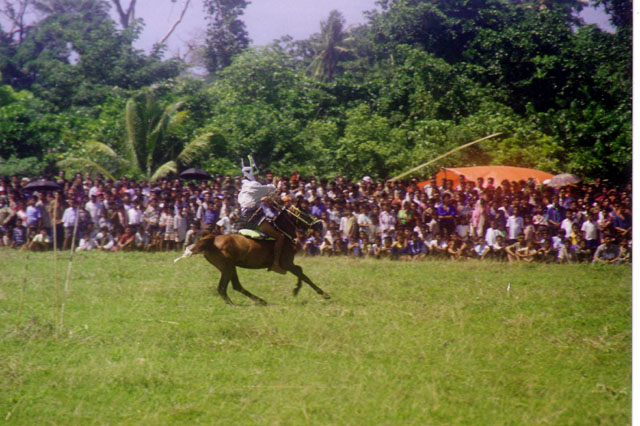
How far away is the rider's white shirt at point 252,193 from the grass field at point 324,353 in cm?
146

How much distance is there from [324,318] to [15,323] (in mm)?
3798

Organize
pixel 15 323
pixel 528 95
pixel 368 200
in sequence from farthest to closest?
1. pixel 528 95
2. pixel 368 200
3. pixel 15 323

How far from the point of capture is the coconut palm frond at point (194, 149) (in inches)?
793

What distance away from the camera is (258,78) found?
884 inches

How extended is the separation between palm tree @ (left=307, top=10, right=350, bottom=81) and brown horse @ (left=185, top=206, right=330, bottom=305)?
18446 millimetres

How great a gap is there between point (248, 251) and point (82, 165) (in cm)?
1159

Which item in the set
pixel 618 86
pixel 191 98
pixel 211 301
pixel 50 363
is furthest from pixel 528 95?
pixel 50 363

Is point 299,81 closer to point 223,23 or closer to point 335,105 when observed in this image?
point 335,105

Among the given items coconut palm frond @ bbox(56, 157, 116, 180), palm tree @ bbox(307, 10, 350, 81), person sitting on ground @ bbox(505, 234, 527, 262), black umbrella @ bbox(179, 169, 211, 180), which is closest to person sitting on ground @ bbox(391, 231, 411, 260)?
person sitting on ground @ bbox(505, 234, 527, 262)

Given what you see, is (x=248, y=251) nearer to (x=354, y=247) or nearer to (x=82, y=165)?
(x=354, y=247)

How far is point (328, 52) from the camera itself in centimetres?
2886

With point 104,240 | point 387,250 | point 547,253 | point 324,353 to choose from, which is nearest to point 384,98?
point 387,250

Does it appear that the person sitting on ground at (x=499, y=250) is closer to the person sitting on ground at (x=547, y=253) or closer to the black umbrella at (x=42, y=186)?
the person sitting on ground at (x=547, y=253)

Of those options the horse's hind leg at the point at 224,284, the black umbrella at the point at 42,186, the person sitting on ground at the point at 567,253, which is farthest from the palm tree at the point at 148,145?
the person sitting on ground at the point at 567,253
